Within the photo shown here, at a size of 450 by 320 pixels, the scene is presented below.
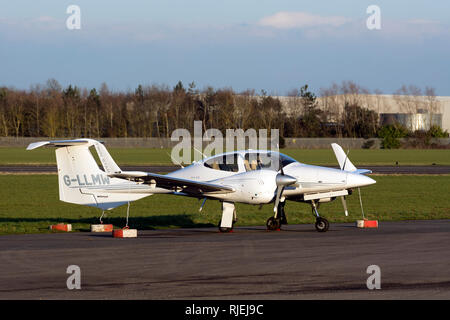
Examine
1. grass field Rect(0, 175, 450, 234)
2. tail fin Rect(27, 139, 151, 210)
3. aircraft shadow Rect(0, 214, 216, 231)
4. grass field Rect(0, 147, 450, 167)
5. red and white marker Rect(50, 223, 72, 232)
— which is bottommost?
grass field Rect(0, 147, 450, 167)

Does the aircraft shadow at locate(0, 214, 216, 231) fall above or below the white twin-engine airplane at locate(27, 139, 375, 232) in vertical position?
below

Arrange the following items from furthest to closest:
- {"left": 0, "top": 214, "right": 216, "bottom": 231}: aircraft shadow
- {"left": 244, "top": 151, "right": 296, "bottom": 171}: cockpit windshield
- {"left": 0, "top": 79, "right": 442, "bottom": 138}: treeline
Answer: {"left": 0, "top": 79, "right": 442, "bottom": 138}: treeline, {"left": 0, "top": 214, "right": 216, "bottom": 231}: aircraft shadow, {"left": 244, "top": 151, "right": 296, "bottom": 171}: cockpit windshield

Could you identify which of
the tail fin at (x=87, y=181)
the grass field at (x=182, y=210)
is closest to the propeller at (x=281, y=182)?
the tail fin at (x=87, y=181)

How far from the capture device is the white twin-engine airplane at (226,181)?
59.2 feet

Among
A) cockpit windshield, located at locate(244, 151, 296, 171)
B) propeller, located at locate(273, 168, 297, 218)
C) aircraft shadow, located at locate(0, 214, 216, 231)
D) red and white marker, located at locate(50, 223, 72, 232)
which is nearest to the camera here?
propeller, located at locate(273, 168, 297, 218)

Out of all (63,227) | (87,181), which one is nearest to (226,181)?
(87,181)

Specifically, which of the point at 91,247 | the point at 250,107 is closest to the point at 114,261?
the point at 91,247

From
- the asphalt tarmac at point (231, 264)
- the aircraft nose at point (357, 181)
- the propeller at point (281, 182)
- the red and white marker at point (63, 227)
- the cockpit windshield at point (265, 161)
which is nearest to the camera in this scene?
the asphalt tarmac at point (231, 264)

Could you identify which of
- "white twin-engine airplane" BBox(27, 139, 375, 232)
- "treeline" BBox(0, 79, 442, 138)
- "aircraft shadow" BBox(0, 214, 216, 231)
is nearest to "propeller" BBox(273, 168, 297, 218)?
"white twin-engine airplane" BBox(27, 139, 375, 232)

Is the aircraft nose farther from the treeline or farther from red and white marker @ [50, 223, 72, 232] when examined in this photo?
the treeline

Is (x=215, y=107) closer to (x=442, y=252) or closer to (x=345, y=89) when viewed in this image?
(x=345, y=89)

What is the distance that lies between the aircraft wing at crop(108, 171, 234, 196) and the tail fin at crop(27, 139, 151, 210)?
124cm

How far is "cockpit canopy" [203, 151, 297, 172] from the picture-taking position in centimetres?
1881

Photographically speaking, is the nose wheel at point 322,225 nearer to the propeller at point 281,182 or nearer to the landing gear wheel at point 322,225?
the landing gear wheel at point 322,225
